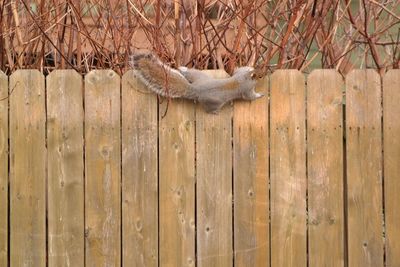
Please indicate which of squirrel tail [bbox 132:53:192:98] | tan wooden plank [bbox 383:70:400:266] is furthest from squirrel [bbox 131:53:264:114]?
tan wooden plank [bbox 383:70:400:266]

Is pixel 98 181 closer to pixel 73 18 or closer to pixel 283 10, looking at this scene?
pixel 73 18

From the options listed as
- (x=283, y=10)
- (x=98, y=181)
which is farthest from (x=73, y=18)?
(x=283, y=10)

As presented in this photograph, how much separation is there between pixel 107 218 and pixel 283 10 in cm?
171

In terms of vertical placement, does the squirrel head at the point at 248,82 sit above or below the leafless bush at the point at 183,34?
below

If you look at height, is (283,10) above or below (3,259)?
above

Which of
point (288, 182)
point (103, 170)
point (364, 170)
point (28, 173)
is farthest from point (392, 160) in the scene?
point (28, 173)

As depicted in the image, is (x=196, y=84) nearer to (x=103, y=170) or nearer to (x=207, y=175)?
(x=207, y=175)

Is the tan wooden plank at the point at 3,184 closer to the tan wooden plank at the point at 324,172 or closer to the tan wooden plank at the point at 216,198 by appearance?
the tan wooden plank at the point at 216,198

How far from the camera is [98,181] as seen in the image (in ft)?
11.0

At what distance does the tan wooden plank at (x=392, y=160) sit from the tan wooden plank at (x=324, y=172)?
233 mm

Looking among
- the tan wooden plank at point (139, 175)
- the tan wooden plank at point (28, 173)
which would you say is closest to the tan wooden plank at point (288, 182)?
the tan wooden plank at point (139, 175)

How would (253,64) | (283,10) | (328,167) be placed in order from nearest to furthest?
(328,167) → (253,64) → (283,10)

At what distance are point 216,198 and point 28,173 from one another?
1004 millimetres

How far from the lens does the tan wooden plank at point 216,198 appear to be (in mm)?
3346
